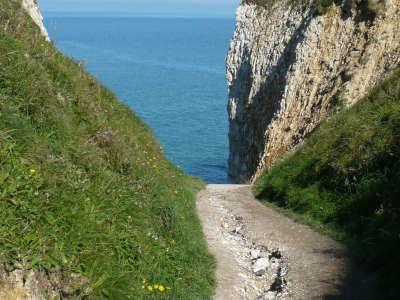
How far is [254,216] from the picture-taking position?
1894 centimetres

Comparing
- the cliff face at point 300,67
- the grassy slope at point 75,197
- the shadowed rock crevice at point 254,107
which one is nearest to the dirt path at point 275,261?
the grassy slope at point 75,197

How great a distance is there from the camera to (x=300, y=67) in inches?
1245

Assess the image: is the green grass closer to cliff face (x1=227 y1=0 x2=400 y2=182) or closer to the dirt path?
the dirt path

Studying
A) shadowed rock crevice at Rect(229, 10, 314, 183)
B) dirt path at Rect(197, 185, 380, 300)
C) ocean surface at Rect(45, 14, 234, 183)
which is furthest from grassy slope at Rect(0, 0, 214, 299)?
ocean surface at Rect(45, 14, 234, 183)

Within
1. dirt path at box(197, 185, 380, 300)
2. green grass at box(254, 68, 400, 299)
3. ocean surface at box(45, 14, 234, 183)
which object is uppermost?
green grass at box(254, 68, 400, 299)

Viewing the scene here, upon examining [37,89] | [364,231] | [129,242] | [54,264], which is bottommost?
[364,231]

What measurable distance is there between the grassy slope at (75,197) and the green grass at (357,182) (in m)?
4.28

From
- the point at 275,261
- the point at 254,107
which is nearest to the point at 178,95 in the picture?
the point at 254,107

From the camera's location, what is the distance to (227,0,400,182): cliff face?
28.3 m

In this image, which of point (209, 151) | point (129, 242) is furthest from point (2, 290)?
point (209, 151)

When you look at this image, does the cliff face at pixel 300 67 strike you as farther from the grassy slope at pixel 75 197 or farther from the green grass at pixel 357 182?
the grassy slope at pixel 75 197

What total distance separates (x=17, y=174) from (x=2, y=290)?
74.9 inches

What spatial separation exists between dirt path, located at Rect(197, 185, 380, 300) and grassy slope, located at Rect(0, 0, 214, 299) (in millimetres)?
838

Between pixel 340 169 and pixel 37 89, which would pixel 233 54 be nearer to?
pixel 340 169
